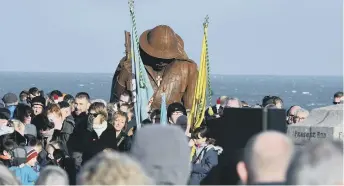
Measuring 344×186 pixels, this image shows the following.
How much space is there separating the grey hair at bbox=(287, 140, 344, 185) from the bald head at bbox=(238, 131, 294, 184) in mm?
157

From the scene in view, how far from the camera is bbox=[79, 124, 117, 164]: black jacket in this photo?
1334 cm

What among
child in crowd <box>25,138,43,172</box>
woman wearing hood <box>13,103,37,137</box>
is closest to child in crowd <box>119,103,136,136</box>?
woman wearing hood <box>13,103,37,137</box>

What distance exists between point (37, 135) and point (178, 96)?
6.35 metres

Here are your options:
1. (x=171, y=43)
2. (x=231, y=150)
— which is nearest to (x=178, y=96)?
(x=171, y=43)

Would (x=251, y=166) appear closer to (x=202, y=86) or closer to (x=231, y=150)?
(x=231, y=150)

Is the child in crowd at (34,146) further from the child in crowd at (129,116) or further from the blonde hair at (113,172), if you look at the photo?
the blonde hair at (113,172)

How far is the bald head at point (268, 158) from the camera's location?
6348 mm

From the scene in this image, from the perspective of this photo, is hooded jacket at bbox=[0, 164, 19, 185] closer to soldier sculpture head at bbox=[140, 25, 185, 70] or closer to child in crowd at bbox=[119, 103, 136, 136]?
child in crowd at bbox=[119, 103, 136, 136]

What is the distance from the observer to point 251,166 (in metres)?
6.39

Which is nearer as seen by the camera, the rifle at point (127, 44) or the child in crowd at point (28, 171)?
the child in crowd at point (28, 171)

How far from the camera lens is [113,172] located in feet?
20.4

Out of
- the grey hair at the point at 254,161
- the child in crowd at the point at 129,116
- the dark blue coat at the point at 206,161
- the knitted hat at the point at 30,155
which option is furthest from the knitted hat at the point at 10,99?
the grey hair at the point at 254,161

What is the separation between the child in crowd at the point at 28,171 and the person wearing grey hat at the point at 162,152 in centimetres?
515

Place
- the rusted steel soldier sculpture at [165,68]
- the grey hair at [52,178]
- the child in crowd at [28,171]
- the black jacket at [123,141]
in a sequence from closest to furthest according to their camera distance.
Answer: the grey hair at [52,178] → the child in crowd at [28,171] → the black jacket at [123,141] → the rusted steel soldier sculpture at [165,68]
